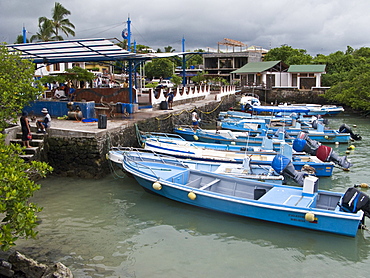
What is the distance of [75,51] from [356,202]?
605 inches

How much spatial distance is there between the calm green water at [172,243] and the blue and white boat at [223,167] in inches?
72.4

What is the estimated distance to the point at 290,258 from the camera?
28.8ft

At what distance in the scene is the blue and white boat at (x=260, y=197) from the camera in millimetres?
9469

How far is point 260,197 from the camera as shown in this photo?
11.0 metres

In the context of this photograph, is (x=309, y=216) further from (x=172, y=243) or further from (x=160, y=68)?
(x=160, y=68)

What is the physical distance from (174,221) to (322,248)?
13.3ft

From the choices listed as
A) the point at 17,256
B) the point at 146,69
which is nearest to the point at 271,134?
the point at 17,256

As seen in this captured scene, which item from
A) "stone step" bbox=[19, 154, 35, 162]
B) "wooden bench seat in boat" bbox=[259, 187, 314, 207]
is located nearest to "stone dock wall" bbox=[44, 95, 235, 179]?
"stone step" bbox=[19, 154, 35, 162]

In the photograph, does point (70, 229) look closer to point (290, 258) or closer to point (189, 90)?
point (290, 258)

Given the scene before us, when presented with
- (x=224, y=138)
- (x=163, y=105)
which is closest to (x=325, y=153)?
(x=224, y=138)

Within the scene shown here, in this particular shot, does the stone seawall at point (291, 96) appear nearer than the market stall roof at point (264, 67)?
Yes

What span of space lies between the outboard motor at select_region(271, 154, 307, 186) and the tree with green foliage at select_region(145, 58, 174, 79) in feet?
180

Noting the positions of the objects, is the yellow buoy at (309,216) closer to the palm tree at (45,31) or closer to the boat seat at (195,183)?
the boat seat at (195,183)

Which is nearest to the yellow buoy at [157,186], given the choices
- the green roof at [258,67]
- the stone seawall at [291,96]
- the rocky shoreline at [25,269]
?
the rocky shoreline at [25,269]
